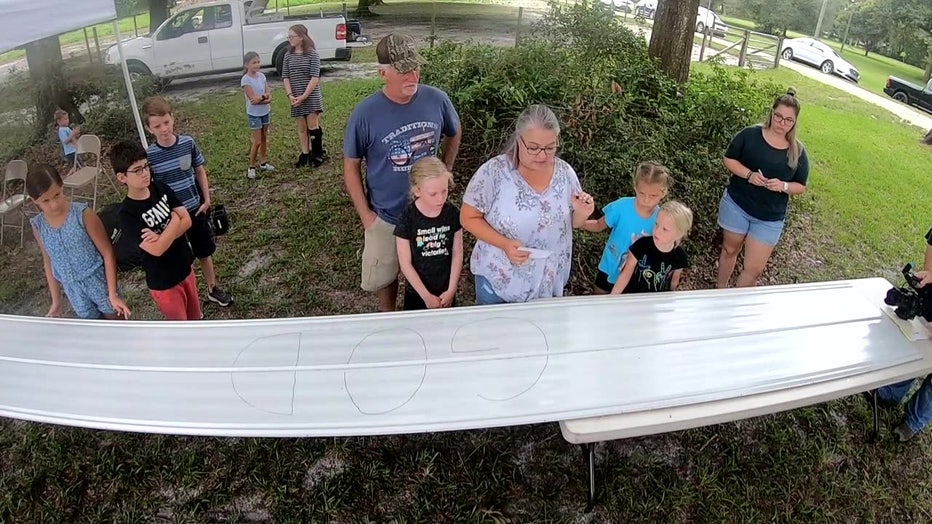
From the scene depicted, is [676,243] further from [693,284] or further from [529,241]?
[693,284]

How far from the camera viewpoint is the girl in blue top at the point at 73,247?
2.54 meters

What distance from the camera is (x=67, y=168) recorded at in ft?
20.8

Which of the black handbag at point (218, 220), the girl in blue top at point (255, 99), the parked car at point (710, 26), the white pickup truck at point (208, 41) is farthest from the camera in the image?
the parked car at point (710, 26)

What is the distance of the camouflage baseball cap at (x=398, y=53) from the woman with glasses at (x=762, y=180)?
2.04 meters

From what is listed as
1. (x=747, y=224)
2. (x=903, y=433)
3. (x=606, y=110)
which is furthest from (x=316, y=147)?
(x=903, y=433)

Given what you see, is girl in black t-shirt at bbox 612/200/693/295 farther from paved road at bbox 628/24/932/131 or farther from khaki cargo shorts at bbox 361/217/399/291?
paved road at bbox 628/24/932/131

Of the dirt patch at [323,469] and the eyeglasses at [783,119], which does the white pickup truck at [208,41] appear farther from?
the eyeglasses at [783,119]

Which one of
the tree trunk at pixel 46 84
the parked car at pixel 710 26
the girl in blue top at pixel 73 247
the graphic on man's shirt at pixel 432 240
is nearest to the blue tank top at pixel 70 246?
the girl in blue top at pixel 73 247

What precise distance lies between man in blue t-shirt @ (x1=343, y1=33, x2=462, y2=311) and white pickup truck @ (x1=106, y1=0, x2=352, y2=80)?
24.4 feet

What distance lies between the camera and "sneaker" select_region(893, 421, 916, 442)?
9.55 ft

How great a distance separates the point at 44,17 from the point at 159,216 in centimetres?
206

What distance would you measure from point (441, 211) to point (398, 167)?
1.16 feet

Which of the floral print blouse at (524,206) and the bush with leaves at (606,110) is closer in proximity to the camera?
the floral print blouse at (524,206)

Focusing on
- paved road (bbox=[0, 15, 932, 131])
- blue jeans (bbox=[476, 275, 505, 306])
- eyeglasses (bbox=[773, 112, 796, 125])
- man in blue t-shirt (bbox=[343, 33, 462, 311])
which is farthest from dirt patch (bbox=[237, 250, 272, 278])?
paved road (bbox=[0, 15, 932, 131])
